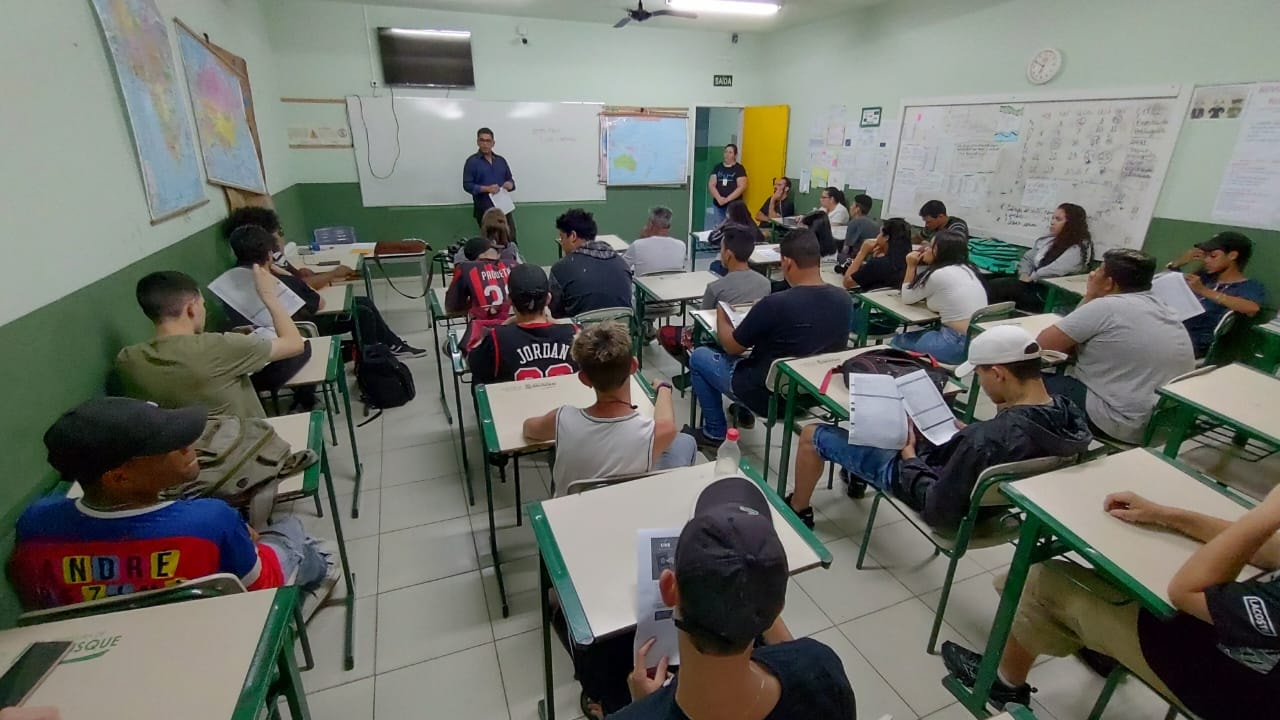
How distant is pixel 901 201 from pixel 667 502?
18.8 ft

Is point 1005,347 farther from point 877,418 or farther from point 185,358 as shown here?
point 185,358

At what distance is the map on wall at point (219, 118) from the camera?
3387mm

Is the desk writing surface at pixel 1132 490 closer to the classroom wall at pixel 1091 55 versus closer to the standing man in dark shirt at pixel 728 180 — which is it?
the classroom wall at pixel 1091 55

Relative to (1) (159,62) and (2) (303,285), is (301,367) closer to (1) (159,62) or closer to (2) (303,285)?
(2) (303,285)

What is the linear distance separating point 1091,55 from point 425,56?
619 centimetres

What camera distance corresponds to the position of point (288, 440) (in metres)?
1.99

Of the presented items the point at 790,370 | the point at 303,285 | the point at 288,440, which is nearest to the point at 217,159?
the point at 303,285

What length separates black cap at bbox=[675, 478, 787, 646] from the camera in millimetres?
826

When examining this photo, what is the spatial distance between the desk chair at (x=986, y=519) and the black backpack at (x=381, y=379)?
3.08 m

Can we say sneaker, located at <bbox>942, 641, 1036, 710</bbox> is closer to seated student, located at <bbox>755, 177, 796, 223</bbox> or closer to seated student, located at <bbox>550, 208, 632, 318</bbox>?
seated student, located at <bbox>550, 208, 632, 318</bbox>

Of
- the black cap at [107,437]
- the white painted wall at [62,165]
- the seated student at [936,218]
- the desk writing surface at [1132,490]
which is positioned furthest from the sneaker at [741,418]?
the white painted wall at [62,165]

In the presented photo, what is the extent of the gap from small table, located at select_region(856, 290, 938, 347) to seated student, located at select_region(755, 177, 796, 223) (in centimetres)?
340

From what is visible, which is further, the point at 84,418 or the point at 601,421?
the point at 601,421

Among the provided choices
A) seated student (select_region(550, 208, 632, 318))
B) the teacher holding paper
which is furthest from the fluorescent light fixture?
seated student (select_region(550, 208, 632, 318))
